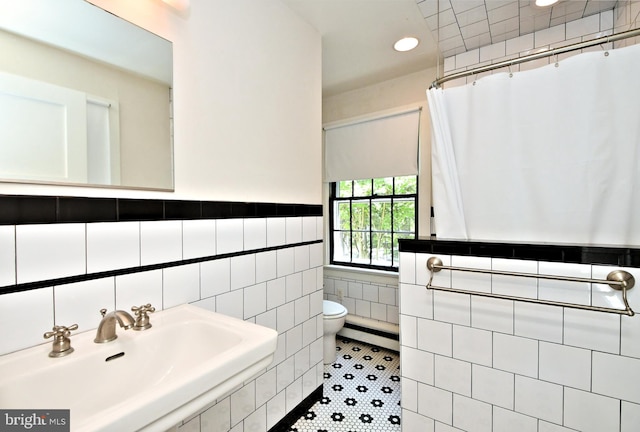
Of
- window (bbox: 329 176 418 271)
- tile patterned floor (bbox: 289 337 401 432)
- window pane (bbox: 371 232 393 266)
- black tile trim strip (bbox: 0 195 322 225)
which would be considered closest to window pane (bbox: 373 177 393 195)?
window (bbox: 329 176 418 271)

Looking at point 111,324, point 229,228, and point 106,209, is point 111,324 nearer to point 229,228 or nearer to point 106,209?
point 106,209

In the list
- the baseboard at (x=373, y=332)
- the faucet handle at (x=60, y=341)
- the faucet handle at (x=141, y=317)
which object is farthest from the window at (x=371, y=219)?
the faucet handle at (x=60, y=341)

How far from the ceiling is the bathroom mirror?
101cm

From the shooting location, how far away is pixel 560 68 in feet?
4.53

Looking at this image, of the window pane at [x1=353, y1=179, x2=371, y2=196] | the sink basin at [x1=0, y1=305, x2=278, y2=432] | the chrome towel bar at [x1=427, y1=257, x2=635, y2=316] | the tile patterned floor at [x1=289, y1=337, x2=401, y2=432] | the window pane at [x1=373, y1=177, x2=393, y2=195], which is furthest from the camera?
the window pane at [x1=353, y1=179, x2=371, y2=196]

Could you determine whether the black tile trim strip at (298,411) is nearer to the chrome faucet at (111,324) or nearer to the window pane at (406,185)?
the chrome faucet at (111,324)

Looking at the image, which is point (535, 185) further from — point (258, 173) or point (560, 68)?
point (258, 173)

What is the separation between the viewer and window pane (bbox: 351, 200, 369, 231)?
2.91m

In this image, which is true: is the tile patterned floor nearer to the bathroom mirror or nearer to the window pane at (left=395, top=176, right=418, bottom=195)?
the window pane at (left=395, top=176, right=418, bottom=195)

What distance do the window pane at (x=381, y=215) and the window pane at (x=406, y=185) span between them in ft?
0.50

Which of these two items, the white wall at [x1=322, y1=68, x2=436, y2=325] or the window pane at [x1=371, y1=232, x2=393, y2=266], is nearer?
the white wall at [x1=322, y1=68, x2=436, y2=325]

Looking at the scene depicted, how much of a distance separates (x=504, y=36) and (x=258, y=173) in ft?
6.24

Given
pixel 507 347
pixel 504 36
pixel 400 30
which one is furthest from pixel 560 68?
pixel 507 347

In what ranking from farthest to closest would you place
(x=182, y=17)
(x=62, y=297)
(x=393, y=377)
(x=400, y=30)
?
(x=393, y=377) < (x=400, y=30) < (x=182, y=17) < (x=62, y=297)
